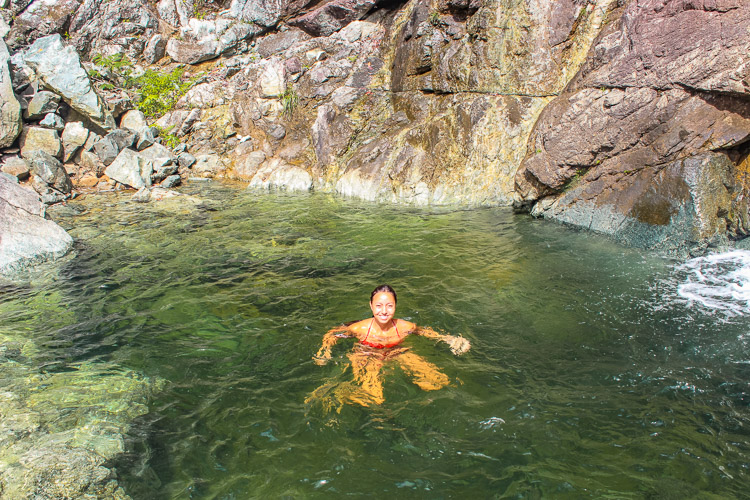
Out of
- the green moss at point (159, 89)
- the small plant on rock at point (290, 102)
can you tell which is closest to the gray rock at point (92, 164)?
the green moss at point (159, 89)

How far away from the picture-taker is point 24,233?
380 inches

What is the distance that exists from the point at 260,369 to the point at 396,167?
35.4 feet

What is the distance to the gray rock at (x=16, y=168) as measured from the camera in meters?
15.9

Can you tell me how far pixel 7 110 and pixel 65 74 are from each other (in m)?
3.03

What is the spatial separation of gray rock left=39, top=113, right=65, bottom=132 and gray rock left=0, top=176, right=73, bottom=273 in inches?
352

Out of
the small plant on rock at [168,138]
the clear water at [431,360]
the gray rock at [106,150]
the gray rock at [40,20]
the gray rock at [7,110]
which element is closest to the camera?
the clear water at [431,360]

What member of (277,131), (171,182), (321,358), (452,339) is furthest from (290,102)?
(452,339)

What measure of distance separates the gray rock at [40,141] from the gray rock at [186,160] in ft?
14.8

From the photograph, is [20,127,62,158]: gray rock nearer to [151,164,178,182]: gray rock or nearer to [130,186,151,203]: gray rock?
[151,164,178,182]: gray rock

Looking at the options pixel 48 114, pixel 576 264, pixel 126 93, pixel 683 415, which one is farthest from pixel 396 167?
pixel 126 93

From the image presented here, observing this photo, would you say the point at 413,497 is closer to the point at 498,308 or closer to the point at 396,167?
the point at 498,308

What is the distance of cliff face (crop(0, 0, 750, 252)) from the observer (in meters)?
8.97

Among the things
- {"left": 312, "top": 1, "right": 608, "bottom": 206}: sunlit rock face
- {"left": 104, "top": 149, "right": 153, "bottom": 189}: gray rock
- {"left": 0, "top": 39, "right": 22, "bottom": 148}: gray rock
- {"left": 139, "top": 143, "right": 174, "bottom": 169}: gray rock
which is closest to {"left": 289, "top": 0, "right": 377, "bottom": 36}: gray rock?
{"left": 312, "top": 1, "right": 608, "bottom": 206}: sunlit rock face

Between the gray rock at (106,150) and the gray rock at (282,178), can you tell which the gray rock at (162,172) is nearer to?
the gray rock at (106,150)
